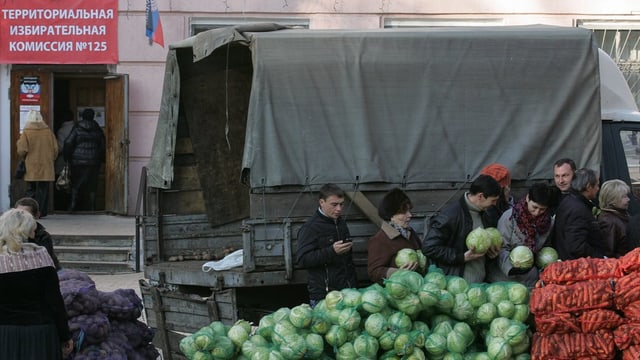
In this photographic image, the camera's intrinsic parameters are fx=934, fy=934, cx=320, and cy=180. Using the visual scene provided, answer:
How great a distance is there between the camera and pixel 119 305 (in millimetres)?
6957

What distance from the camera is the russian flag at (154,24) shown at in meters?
15.6

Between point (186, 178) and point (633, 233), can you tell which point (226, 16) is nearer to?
point (186, 178)

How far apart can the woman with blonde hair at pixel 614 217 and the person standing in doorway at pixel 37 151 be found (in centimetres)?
1023

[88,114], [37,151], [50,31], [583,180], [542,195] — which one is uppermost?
[50,31]

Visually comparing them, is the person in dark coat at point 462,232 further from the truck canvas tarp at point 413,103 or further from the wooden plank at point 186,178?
the wooden plank at point 186,178

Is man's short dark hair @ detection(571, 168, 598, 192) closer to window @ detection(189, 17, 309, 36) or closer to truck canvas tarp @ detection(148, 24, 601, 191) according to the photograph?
truck canvas tarp @ detection(148, 24, 601, 191)

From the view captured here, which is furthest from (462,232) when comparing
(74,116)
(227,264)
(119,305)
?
(74,116)

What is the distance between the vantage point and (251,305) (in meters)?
7.84

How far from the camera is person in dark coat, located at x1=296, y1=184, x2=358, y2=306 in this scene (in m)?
7.15

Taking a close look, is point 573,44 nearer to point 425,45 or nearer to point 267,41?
point 425,45

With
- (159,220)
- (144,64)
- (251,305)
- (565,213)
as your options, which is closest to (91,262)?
(144,64)

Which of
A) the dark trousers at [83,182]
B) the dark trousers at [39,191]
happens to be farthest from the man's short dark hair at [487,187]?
the dark trousers at [83,182]

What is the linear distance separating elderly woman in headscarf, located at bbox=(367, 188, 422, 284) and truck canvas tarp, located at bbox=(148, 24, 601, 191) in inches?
22.7

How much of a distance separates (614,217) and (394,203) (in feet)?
6.04
